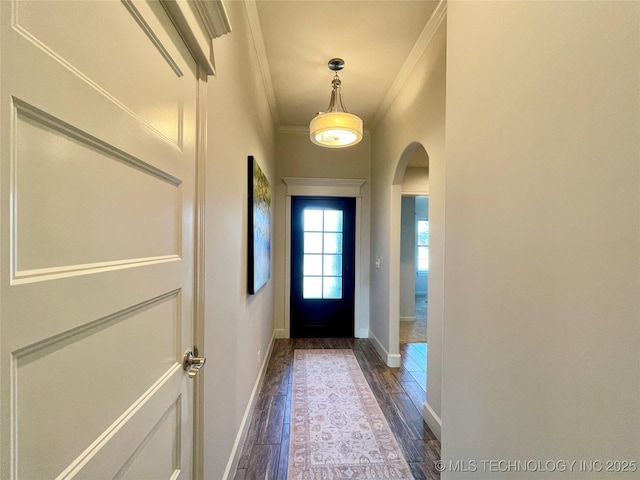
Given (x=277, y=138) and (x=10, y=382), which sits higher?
(x=277, y=138)

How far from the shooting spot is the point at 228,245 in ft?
5.06

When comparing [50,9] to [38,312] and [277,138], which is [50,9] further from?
[277,138]

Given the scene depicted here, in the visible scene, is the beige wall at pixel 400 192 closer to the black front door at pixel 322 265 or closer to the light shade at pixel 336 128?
the black front door at pixel 322 265

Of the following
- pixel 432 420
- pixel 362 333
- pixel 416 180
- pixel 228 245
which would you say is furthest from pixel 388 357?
pixel 416 180

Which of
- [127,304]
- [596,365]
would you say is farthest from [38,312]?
[596,365]

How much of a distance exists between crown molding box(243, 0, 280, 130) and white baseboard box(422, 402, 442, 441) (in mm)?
3123

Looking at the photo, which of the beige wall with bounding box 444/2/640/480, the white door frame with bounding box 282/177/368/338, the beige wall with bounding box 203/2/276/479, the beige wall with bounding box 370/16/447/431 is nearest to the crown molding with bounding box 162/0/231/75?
the beige wall with bounding box 203/2/276/479

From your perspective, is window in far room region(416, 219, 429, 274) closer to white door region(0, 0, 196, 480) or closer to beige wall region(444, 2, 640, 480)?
beige wall region(444, 2, 640, 480)

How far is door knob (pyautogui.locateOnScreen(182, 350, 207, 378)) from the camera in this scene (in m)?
0.97

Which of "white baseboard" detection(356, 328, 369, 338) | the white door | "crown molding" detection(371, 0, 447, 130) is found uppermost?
"crown molding" detection(371, 0, 447, 130)

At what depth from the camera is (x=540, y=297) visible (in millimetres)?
791

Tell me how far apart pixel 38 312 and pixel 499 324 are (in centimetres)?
119

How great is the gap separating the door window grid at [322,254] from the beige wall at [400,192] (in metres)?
0.52

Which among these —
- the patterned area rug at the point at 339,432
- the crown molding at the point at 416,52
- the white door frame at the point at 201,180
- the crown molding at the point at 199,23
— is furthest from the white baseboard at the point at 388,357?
the crown molding at the point at 199,23
